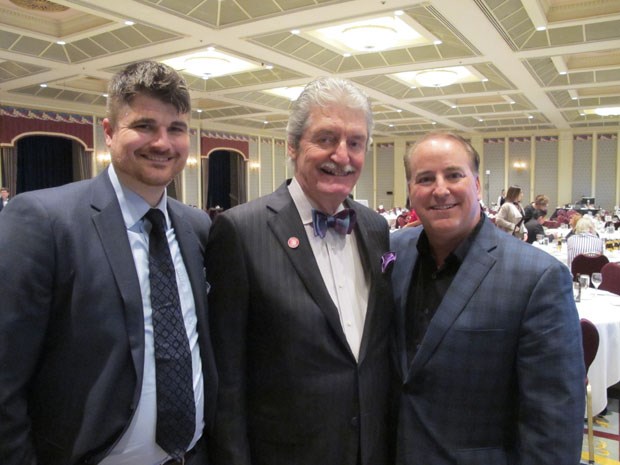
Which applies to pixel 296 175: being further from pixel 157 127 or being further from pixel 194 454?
pixel 194 454

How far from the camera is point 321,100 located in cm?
158

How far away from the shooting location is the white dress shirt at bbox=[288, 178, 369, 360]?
5.39ft

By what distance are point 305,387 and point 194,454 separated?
417mm

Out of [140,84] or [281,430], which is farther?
[281,430]

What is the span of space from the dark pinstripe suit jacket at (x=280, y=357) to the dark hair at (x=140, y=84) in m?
0.42

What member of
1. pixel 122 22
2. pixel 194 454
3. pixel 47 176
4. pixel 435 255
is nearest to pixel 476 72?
pixel 122 22

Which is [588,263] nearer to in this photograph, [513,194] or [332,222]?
[513,194]

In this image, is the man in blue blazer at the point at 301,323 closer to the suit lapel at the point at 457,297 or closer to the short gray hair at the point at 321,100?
the short gray hair at the point at 321,100

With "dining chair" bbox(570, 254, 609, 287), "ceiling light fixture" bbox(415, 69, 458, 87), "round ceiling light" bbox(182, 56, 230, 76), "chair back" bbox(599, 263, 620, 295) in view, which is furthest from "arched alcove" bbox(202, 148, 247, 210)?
"chair back" bbox(599, 263, 620, 295)

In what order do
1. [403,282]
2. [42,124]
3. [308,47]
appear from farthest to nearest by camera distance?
[42,124], [308,47], [403,282]

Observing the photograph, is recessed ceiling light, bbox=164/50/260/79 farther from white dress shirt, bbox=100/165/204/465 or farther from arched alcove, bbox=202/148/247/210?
white dress shirt, bbox=100/165/204/465

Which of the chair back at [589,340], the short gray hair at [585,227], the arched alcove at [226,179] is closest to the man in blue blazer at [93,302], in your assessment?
the chair back at [589,340]

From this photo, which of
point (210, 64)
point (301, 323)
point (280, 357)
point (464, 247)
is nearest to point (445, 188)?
point (464, 247)

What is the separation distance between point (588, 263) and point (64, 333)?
19.6 feet
